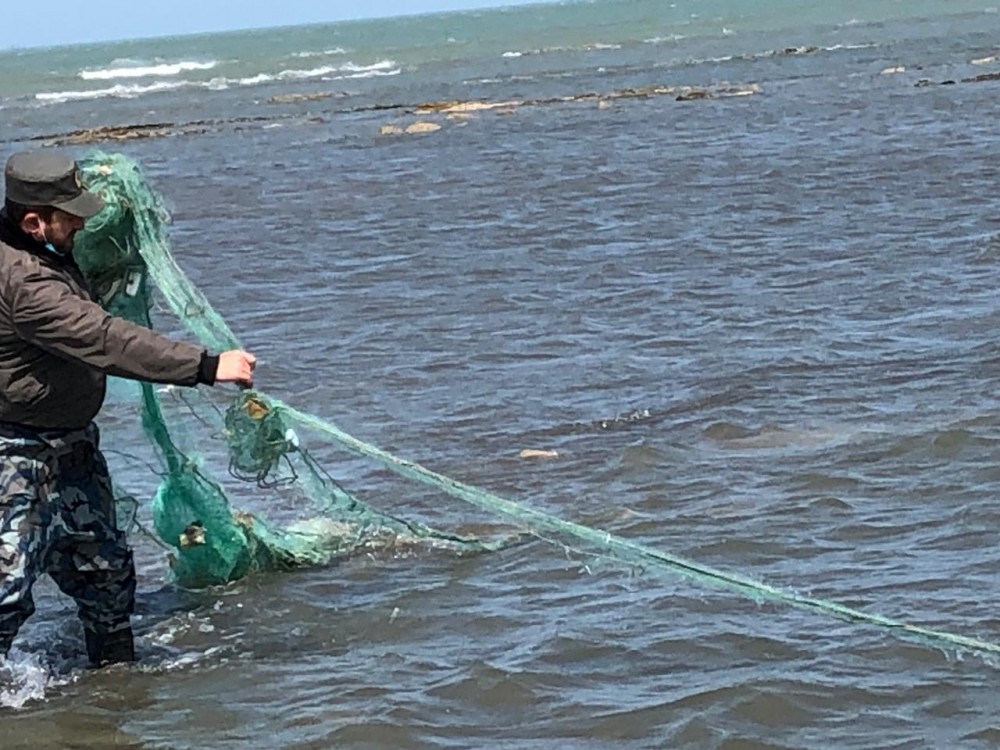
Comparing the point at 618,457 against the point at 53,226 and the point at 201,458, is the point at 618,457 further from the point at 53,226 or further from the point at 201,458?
the point at 53,226

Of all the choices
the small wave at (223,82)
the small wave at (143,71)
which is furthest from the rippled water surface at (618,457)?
the small wave at (143,71)

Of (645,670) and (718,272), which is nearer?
(645,670)

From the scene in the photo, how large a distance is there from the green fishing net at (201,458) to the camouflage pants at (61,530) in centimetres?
69

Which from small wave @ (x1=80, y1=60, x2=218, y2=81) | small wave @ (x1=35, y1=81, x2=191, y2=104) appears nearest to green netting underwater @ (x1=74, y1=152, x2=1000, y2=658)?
small wave @ (x1=35, y1=81, x2=191, y2=104)

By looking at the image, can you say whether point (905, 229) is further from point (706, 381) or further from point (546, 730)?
point (546, 730)

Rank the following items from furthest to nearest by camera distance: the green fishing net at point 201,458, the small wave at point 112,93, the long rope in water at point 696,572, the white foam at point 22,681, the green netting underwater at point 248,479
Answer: the small wave at point 112,93
the green fishing net at point 201,458
the green netting underwater at point 248,479
the white foam at point 22,681
the long rope in water at point 696,572

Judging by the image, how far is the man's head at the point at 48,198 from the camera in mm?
5234

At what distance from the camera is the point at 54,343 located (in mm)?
5176

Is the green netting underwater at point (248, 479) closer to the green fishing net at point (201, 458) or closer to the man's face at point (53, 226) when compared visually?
the green fishing net at point (201, 458)

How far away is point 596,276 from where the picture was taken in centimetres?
1261

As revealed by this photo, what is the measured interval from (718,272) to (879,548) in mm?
5922

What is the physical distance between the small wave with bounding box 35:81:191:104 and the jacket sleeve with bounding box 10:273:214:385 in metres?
43.8

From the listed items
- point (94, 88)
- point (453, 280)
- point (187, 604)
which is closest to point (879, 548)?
point (187, 604)

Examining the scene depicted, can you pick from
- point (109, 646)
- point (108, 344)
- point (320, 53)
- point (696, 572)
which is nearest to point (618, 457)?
point (696, 572)
